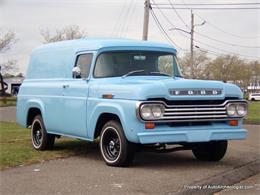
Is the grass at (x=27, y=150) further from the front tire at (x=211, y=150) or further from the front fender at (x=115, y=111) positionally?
the front tire at (x=211, y=150)

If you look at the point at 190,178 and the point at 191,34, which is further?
the point at 191,34

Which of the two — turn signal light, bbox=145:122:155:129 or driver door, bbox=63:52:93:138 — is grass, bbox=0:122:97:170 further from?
turn signal light, bbox=145:122:155:129

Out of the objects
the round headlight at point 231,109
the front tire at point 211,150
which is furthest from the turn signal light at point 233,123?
the front tire at point 211,150

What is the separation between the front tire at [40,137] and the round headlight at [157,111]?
342 cm

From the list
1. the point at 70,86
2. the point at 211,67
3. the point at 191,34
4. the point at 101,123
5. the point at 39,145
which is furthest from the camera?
the point at 211,67

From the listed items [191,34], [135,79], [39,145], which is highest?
[191,34]

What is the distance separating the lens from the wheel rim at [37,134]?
36.6 ft

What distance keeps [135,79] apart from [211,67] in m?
85.6

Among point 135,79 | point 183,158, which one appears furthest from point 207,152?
point 135,79

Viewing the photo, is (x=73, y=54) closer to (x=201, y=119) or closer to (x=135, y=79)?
(x=135, y=79)

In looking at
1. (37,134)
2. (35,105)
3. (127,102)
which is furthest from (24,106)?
(127,102)

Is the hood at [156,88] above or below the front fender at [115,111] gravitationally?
above

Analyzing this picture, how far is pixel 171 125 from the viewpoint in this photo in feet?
27.4

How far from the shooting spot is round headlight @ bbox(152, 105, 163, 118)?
809 cm
